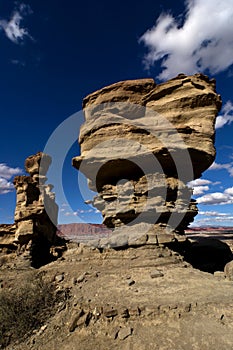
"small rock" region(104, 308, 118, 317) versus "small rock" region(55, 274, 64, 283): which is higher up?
"small rock" region(55, 274, 64, 283)

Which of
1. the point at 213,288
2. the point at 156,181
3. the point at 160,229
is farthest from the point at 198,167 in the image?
the point at 213,288

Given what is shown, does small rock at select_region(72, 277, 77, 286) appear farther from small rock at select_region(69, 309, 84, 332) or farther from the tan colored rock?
the tan colored rock

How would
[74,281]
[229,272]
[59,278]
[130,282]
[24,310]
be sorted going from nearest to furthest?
[24,310]
[130,282]
[74,281]
[229,272]
[59,278]

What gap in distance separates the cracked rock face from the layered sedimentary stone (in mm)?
5357

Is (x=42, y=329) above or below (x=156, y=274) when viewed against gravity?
below

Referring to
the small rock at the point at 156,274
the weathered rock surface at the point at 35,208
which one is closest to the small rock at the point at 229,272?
the small rock at the point at 156,274

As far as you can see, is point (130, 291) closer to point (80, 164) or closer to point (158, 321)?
point (158, 321)

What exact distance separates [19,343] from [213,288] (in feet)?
23.8

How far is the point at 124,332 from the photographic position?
22.1 ft

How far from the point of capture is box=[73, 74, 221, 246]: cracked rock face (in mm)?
12797

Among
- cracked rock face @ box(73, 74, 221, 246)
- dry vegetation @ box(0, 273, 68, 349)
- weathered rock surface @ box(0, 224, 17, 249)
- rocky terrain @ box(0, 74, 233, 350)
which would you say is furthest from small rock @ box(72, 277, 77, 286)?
weathered rock surface @ box(0, 224, 17, 249)

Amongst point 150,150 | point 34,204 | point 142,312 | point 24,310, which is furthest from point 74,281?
point 34,204

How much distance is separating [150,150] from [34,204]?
1056 centimetres

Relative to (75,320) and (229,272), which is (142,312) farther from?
(229,272)
